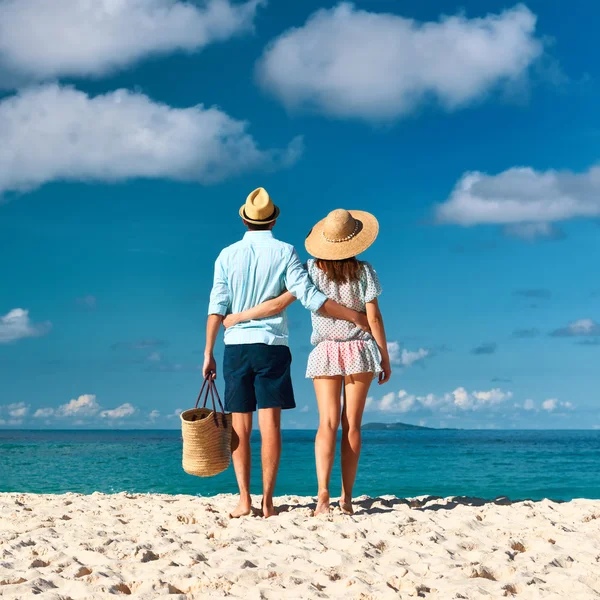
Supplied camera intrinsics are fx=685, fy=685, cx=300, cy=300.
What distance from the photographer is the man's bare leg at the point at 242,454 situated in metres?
5.16

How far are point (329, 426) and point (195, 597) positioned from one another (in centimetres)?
197

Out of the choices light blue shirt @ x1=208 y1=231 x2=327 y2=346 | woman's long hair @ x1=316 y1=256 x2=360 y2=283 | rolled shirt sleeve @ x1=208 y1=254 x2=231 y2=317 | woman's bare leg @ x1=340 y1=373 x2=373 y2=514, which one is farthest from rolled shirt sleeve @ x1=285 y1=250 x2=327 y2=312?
woman's bare leg @ x1=340 y1=373 x2=373 y2=514

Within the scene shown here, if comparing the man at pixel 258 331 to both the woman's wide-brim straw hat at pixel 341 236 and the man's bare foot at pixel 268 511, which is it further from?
the woman's wide-brim straw hat at pixel 341 236

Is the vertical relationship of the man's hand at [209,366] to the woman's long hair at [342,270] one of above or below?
below

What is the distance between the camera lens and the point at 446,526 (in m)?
4.90

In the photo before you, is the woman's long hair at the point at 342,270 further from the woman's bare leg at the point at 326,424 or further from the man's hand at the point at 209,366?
the man's hand at the point at 209,366

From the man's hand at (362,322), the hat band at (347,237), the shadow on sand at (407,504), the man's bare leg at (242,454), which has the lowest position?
the shadow on sand at (407,504)

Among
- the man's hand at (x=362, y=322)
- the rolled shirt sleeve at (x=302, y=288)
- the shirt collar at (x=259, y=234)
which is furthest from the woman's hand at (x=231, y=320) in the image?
the man's hand at (x=362, y=322)

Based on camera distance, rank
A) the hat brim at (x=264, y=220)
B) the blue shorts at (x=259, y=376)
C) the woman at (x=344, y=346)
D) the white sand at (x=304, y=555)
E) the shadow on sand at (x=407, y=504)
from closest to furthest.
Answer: the white sand at (x=304, y=555) → the blue shorts at (x=259, y=376) → the woman at (x=344, y=346) → the hat brim at (x=264, y=220) → the shadow on sand at (x=407, y=504)

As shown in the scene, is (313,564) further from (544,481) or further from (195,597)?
(544,481)

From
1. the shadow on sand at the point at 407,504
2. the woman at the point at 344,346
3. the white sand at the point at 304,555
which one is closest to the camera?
the white sand at the point at 304,555

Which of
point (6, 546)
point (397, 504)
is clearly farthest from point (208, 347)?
point (397, 504)

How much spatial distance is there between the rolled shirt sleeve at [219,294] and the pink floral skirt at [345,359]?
0.78 metres

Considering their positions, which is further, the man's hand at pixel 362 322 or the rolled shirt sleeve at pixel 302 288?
the man's hand at pixel 362 322
